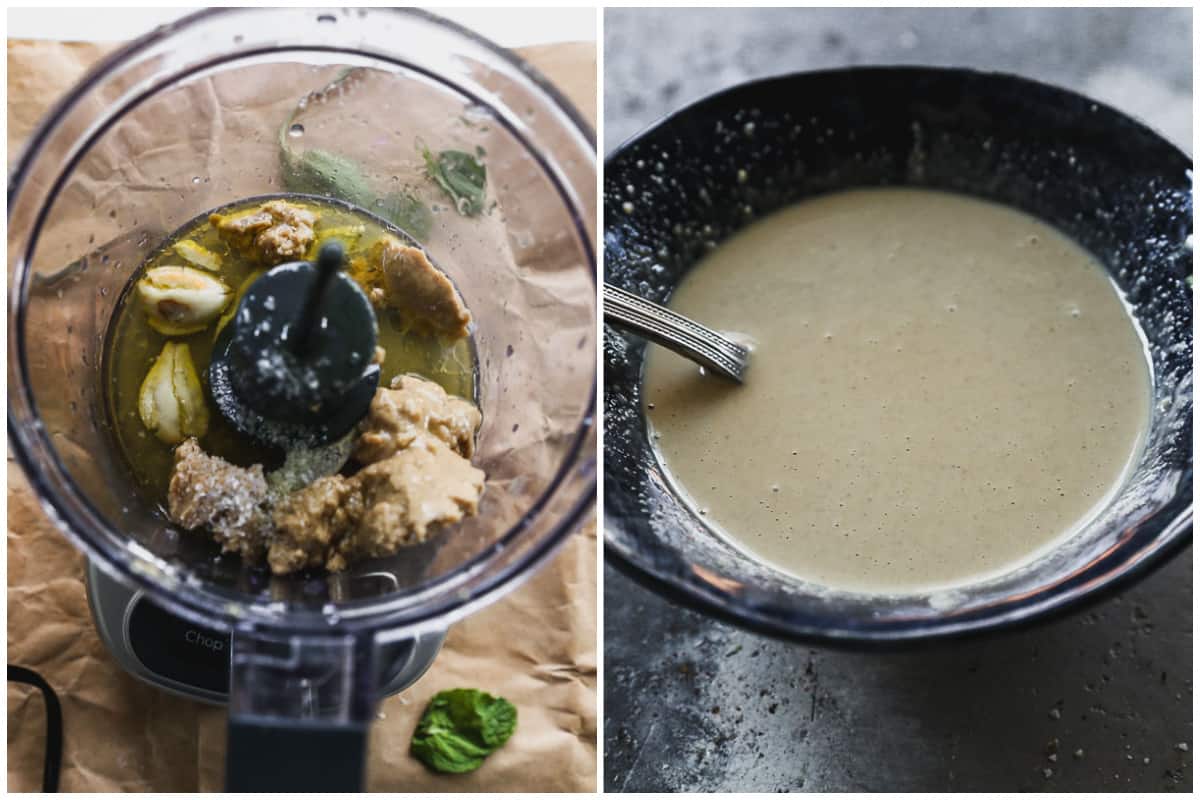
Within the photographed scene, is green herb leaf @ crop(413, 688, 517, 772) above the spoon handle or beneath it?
beneath

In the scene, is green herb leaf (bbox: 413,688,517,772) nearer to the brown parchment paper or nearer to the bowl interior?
the brown parchment paper

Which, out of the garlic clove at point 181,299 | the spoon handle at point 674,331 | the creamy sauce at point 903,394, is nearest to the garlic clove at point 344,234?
the garlic clove at point 181,299

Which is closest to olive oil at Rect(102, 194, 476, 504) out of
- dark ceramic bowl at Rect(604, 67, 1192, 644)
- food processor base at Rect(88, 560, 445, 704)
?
food processor base at Rect(88, 560, 445, 704)

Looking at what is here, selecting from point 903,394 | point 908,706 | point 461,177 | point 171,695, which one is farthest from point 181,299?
point 908,706

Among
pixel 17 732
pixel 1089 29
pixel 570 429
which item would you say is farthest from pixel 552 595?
pixel 1089 29

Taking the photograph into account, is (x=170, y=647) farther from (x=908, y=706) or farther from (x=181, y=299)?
(x=908, y=706)

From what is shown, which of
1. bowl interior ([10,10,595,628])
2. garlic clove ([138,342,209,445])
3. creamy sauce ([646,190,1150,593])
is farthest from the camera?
creamy sauce ([646,190,1150,593])

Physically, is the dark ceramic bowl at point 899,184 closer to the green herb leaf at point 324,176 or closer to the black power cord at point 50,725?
the green herb leaf at point 324,176
